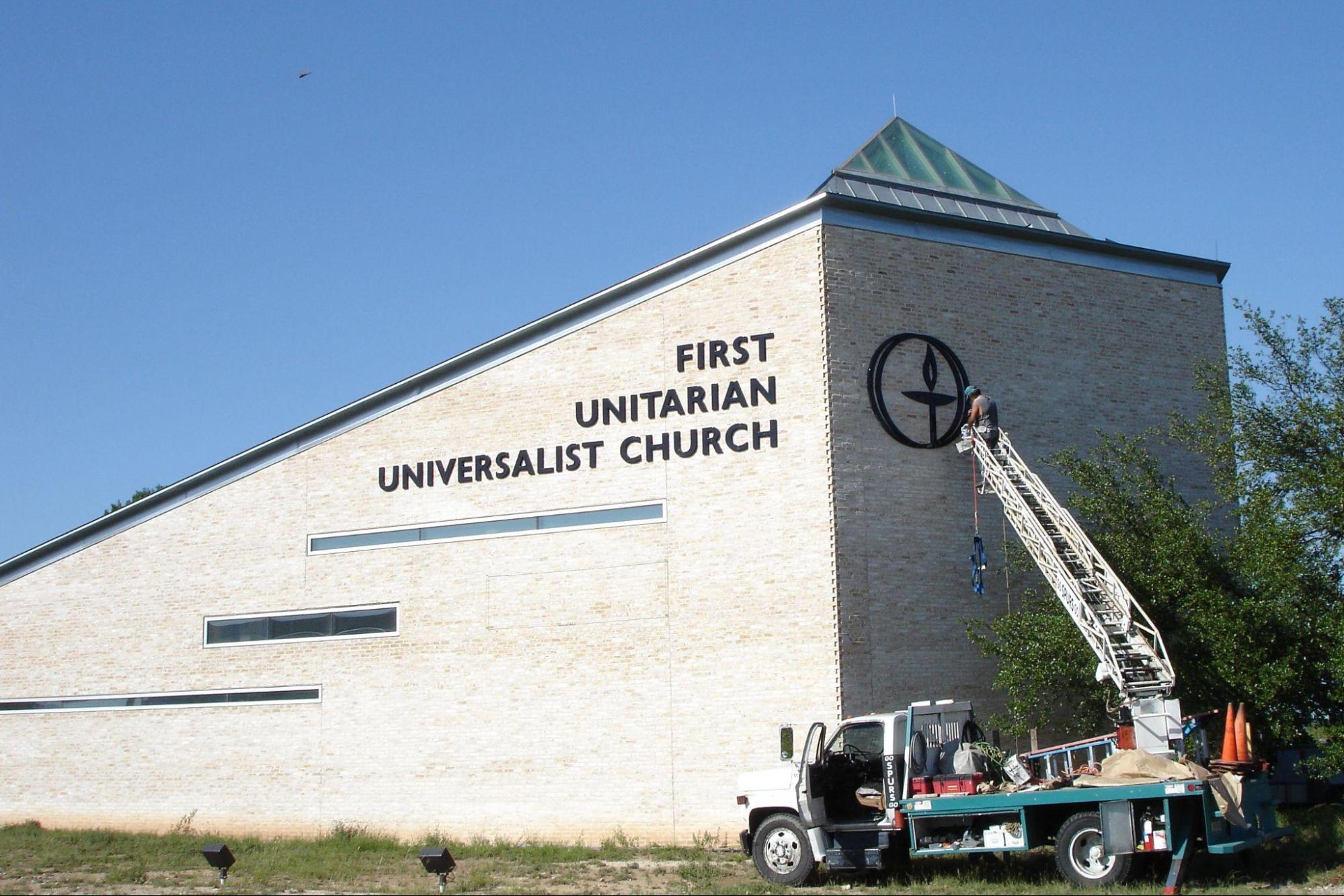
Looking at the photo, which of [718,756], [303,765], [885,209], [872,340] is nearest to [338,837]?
[303,765]

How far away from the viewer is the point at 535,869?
20.8m

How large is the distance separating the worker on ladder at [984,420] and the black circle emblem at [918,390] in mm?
757

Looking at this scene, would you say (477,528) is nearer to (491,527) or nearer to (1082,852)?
(491,527)

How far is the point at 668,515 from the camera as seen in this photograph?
2364 cm

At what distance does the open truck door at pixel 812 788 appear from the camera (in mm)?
17547

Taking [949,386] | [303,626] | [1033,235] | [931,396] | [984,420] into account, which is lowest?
[303,626]

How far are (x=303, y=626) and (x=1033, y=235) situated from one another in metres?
15.9

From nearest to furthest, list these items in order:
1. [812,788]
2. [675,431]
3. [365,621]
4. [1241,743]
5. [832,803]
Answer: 1. [1241,743]
2. [812,788]
3. [832,803]
4. [675,431]
5. [365,621]

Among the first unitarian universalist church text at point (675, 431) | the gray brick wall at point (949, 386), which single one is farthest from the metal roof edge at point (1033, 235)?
the first unitarian universalist church text at point (675, 431)

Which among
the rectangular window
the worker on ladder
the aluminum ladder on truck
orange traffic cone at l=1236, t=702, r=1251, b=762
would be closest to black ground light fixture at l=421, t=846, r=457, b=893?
the rectangular window

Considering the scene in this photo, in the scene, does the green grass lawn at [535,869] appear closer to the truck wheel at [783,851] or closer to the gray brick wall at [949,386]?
the truck wheel at [783,851]

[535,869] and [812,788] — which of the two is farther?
[535,869]

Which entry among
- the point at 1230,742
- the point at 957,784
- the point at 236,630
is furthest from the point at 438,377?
the point at 1230,742

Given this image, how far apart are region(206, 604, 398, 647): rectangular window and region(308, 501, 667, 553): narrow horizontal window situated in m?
1.29
